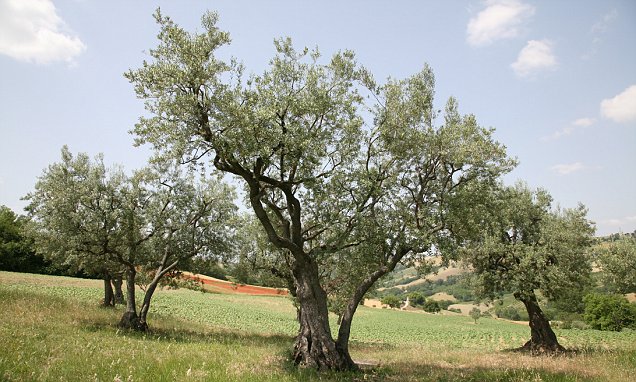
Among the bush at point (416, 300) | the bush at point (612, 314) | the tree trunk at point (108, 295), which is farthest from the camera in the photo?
the bush at point (416, 300)

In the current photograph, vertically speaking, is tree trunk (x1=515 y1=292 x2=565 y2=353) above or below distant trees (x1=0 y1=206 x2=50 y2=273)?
below

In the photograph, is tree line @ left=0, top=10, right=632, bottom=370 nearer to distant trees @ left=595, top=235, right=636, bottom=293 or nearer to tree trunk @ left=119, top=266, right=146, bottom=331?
tree trunk @ left=119, top=266, right=146, bottom=331

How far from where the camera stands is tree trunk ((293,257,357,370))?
52.9 feet

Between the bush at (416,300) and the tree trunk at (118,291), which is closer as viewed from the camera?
the tree trunk at (118,291)

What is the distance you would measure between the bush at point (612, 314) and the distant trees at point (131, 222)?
7833 centimetres

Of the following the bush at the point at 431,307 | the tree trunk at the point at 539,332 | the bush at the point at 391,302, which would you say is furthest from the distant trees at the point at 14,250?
the bush at the point at 431,307

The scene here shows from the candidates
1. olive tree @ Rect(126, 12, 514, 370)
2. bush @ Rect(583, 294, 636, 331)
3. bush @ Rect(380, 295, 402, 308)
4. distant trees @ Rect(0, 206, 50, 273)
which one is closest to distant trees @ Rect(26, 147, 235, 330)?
olive tree @ Rect(126, 12, 514, 370)

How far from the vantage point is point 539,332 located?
2811 cm

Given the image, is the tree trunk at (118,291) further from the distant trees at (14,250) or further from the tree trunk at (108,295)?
the distant trees at (14,250)

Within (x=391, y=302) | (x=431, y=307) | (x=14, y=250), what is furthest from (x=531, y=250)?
(x=431, y=307)

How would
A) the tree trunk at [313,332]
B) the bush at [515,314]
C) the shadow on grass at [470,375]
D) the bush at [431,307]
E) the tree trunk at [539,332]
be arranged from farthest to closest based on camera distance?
the bush at [515,314]
the bush at [431,307]
the tree trunk at [539,332]
the tree trunk at [313,332]
the shadow on grass at [470,375]

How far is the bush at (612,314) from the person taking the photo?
71.6 meters

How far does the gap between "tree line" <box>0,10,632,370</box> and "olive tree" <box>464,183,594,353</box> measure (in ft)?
0.36

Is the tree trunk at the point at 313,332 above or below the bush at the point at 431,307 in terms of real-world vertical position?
above
